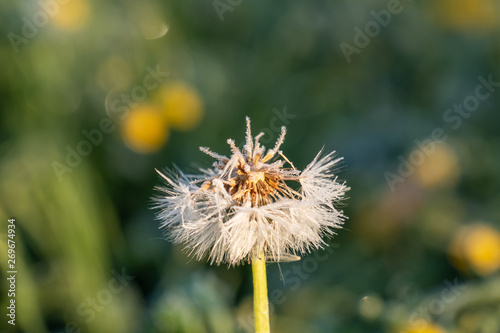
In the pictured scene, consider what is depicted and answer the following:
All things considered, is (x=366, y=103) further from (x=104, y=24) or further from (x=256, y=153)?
(x=256, y=153)

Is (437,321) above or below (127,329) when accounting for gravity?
above

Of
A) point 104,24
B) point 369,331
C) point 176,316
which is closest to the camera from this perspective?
point 176,316

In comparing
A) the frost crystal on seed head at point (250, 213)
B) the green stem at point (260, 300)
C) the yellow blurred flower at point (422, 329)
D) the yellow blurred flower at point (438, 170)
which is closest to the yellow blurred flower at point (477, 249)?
the yellow blurred flower at point (438, 170)

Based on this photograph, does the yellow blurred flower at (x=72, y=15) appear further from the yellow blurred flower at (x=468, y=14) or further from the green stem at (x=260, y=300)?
the green stem at (x=260, y=300)

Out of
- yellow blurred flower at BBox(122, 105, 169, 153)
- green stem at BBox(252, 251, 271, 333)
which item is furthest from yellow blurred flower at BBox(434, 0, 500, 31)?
green stem at BBox(252, 251, 271, 333)

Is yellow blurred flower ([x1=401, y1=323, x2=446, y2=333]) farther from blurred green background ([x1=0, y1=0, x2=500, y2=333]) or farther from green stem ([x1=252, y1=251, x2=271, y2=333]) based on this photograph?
green stem ([x1=252, y1=251, x2=271, y2=333])

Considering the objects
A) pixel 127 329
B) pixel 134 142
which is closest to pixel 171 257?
pixel 127 329

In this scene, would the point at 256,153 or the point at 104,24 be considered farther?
the point at 104,24

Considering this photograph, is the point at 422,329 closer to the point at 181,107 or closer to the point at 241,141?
the point at 241,141
